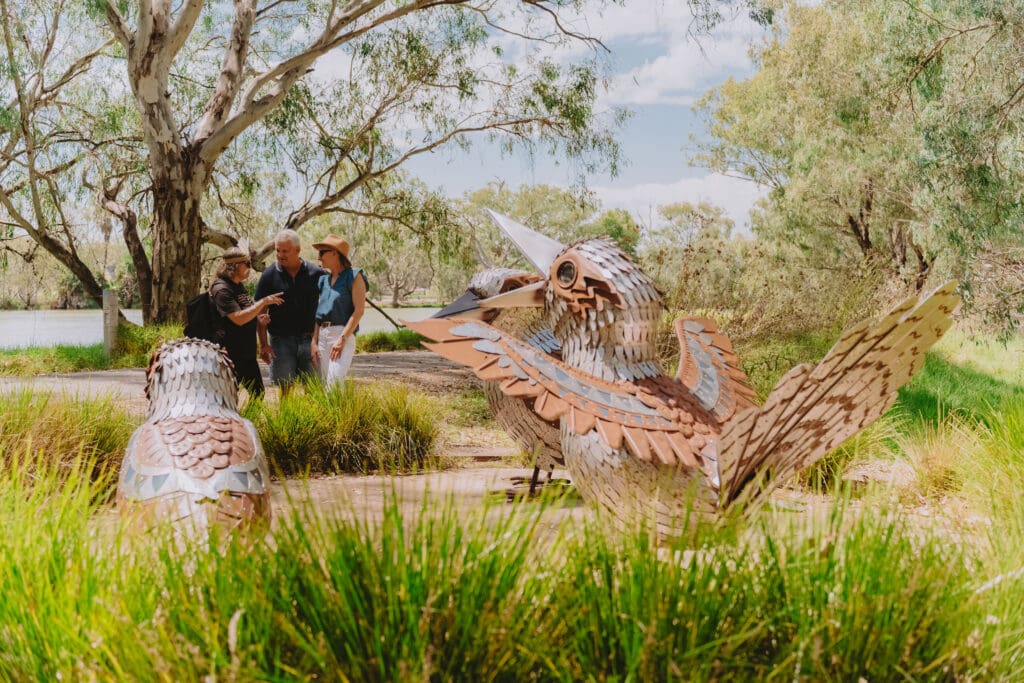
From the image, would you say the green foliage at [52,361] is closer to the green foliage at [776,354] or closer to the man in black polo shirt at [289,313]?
the man in black polo shirt at [289,313]

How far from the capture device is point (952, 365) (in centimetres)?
1139

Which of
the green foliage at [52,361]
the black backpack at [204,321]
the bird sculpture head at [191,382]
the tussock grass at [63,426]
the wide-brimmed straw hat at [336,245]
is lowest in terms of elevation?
the green foliage at [52,361]

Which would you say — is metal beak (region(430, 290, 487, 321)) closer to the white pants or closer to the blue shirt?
the blue shirt

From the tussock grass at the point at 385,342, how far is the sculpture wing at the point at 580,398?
14804 millimetres

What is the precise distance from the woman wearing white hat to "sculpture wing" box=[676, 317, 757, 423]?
2590 mm

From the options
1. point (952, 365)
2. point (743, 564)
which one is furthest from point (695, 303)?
point (743, 564)

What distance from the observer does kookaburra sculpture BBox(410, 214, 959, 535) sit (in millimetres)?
2199

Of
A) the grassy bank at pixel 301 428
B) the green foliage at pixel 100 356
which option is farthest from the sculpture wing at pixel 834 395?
the green foliage at pixel 100 356

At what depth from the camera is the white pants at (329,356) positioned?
18.0 feet

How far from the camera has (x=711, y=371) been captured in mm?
3232

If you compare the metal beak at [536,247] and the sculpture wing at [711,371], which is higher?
the metal beak at [536,247]

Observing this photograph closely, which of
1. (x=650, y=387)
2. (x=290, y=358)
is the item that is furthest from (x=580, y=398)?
(x=290, y=358)

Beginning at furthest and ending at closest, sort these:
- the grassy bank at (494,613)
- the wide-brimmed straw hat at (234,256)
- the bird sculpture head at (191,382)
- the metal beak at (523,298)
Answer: the wide-brimmed straw hat at (234,256), the metal beak at (523,298), the bird sculpture head at (191,382), the grassy bank at (494,613)

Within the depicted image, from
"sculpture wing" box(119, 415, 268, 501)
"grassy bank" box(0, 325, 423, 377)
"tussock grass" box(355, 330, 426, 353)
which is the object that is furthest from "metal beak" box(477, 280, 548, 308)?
"tussock grass" box(355, 330, 426, 353)
